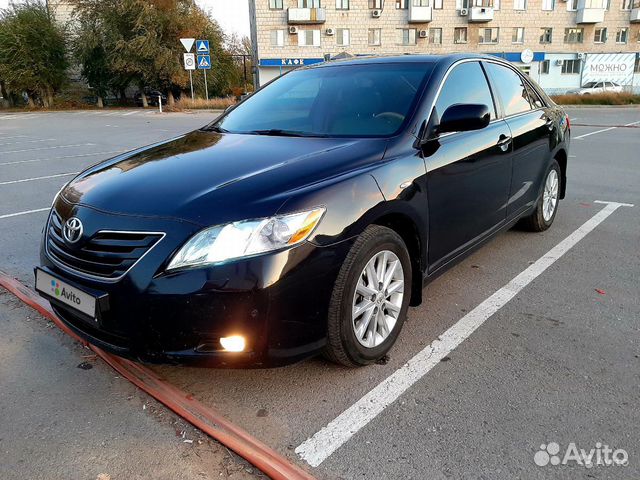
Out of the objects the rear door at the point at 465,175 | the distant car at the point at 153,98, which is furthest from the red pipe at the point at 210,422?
the distant car at the point at 153,98

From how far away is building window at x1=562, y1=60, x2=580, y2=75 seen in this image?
5272 centimetres

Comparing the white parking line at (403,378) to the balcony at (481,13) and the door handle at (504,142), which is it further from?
the balcony at (481,13)

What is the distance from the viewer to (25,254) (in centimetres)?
485

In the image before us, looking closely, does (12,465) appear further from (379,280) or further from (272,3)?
(272,3)

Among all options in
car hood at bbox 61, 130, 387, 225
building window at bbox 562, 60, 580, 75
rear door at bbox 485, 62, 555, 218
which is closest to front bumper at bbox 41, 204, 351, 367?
car hood at bbox 61, 130, 387, 225

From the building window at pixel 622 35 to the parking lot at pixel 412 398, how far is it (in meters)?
59.5

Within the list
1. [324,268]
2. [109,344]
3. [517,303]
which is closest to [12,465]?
[109,344]

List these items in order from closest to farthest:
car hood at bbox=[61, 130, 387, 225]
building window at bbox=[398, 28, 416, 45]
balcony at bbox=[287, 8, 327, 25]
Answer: car hood at bbox=[61, 130, 387, 225] < balcony at bbox=[287, 8, 327, 25] < building window at bbox=[398, 28, 416, 45]

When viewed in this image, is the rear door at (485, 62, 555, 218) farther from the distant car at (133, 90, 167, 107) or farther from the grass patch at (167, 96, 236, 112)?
the distant car at (133, 90, 167, 107)

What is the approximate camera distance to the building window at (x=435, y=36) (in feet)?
171

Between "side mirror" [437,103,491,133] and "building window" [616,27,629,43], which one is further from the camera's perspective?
"building window" [616,27,629,43]

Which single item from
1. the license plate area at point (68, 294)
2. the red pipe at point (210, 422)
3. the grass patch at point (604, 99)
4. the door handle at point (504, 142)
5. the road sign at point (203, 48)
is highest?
the road sign at point (203, 48)

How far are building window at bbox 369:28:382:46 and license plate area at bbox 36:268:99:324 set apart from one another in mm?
53141

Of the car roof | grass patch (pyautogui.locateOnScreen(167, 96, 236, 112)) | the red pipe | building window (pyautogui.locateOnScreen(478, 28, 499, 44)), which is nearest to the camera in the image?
the red pipe
